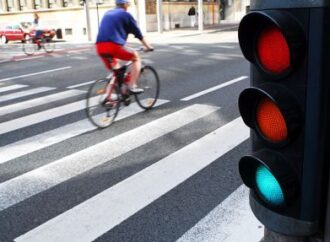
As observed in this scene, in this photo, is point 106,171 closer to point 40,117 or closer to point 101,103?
point 101,103

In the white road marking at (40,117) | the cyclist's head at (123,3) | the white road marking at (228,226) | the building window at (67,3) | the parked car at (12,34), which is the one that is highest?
the building window at (67,3)

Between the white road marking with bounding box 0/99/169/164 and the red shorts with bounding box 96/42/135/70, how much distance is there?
98 cm

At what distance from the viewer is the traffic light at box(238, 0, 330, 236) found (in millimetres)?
1021

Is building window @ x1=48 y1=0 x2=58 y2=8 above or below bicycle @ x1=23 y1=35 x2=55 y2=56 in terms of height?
above

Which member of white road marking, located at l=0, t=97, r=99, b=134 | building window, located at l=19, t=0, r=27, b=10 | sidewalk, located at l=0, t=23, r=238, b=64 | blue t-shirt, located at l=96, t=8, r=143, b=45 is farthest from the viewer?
building window, located at l=19, t=0, r=27, b=10

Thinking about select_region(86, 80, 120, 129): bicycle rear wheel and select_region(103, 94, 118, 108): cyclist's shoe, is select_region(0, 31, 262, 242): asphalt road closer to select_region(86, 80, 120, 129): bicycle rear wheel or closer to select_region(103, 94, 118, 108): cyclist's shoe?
select_region(86, 80, 120, 129): bicycle rear wheel

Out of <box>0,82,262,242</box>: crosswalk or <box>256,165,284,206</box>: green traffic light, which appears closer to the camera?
<box>256,165,284,206</box>: green traffic light

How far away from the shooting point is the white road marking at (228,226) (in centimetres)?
312

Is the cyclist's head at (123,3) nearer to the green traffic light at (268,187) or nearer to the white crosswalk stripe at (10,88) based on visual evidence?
the white crosswalk stripe at (10,88)

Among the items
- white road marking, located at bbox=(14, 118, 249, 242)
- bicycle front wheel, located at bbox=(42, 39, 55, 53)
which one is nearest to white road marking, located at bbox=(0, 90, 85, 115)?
white road marking, located at bbox=(14, 118, 249, 242)

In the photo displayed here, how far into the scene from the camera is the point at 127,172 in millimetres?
4523

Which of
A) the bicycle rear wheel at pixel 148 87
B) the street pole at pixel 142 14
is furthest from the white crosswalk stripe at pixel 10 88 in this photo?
the street pole at pixel 142 14

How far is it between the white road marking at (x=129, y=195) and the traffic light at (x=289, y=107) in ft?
7.60

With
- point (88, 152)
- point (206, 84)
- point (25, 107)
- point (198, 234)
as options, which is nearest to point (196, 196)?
point (198, 234)
